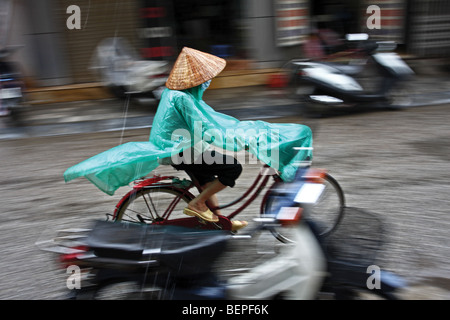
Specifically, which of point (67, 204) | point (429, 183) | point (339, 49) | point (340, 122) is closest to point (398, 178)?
point (429, 183)

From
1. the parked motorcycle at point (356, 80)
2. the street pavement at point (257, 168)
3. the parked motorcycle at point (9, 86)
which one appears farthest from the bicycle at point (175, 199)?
the parked motorcycle at point (9, 86)

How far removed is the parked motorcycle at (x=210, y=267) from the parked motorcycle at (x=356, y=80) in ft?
15.4

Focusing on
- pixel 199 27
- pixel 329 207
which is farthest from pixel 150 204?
pixel 199 27

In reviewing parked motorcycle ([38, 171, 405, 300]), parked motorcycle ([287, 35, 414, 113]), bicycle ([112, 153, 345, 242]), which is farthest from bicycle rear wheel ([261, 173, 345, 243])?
parked motorcycle ([287, 35, 414, 113])

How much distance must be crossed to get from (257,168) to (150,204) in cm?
217

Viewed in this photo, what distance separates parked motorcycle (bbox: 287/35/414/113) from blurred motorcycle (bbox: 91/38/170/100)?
2.37 m

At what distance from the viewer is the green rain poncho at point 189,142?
291cm

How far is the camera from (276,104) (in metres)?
7.84

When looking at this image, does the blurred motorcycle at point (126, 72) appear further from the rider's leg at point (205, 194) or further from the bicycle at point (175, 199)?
the rider's leg at point (205, 194)

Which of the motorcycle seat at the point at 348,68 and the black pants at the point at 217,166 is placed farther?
the motorcycle seat at the point at 348,68

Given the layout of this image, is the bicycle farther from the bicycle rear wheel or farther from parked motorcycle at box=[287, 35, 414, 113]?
parked motorcycle at box=[287, 35, 414, 113]

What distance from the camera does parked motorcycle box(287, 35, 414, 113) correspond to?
6852 millimetres

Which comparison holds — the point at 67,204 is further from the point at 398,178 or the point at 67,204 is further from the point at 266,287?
the point at 398,178

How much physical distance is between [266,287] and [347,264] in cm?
47
